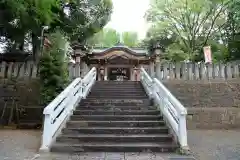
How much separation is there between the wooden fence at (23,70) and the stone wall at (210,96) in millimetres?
3579

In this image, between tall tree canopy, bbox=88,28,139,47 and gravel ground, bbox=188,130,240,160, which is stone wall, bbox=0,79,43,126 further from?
tall tree canopy, bbox=88,28,139,47

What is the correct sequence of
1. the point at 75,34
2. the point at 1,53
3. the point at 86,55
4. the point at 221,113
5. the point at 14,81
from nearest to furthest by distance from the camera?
the point at 221,113 → the point at 14,81 → the point at 1,53 → the point at 75,34 → the point at 86,55

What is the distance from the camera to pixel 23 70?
9.64 m

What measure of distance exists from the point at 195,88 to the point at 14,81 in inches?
270

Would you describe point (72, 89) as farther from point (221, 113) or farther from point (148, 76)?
point (221, 113)

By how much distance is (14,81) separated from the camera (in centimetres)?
947

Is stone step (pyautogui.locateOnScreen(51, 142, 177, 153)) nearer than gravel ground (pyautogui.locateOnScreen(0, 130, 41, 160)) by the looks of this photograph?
No

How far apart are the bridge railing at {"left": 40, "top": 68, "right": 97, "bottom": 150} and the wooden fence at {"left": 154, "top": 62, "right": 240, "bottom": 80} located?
3.19 metres

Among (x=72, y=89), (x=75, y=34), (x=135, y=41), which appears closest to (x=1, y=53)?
(x=75, y=34)

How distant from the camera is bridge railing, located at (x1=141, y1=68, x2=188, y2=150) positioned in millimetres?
5395

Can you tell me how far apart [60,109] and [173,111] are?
8.80 feet

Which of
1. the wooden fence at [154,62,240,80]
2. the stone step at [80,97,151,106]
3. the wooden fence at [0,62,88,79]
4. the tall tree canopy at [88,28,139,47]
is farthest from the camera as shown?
the tall tree canopy at [88,28,139,47]

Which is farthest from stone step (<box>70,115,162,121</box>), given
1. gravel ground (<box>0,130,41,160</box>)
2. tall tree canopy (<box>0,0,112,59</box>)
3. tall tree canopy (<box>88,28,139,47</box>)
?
tall tree canopy (<box>88,28,139,47</box>)

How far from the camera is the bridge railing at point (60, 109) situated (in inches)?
211
